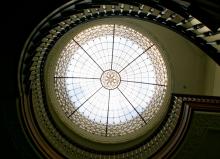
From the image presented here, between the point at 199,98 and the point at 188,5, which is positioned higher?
the point at 188,5

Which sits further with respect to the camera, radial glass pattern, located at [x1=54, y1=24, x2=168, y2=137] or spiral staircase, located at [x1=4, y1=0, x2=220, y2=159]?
radial glass pattern, located at [x1=54, y1=24, x2=168, y2=137]

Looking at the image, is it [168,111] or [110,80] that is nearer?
[168,111]

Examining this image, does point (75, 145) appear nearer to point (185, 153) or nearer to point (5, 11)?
point (185, 153)

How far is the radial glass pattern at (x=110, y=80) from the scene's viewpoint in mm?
12586

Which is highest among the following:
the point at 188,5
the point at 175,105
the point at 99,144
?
the point at 188,5

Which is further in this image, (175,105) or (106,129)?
(106,129)

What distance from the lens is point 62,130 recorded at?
1155cm

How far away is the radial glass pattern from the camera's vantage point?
12.6 metres

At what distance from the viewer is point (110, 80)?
13.9 metres

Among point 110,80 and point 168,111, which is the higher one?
point 110,80

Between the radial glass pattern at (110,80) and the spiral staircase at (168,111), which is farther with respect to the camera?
the radial glass pattern at (110,80)

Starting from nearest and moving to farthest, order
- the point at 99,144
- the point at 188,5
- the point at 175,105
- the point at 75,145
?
the point at 188,5 < the point at 175,105 < the point at 75,145 < the point at 99,144

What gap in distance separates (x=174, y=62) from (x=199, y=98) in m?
2.84

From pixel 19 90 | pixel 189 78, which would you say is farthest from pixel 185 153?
pixel 19 90
